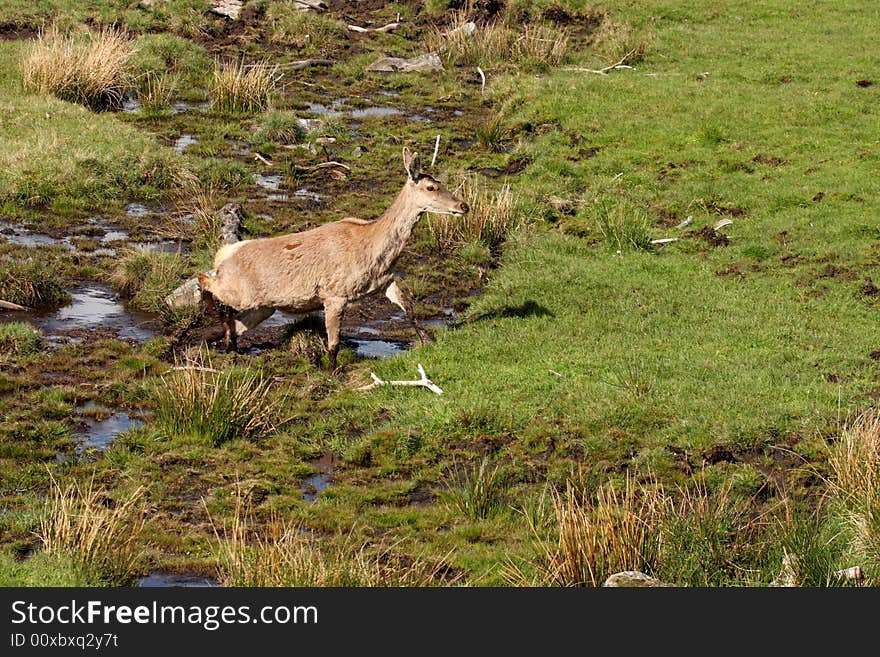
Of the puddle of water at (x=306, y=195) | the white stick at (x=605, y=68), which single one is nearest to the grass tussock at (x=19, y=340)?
the puddle of water at (x=306, y=195)

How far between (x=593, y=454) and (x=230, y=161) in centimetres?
1234

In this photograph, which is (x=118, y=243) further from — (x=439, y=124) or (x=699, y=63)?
(x=699, y=63)

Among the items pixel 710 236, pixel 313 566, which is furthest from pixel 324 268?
pixel 710 236

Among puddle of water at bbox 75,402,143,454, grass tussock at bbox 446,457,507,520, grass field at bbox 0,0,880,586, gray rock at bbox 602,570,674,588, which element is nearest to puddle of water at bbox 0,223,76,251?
grass field at bbox 0,0,880,586

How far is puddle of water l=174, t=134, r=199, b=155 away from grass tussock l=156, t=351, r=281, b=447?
11476mm

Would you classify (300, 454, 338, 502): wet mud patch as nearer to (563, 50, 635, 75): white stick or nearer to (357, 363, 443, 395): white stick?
(357, 363, 443, 395): white stick

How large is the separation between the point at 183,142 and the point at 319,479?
1386 centimetres

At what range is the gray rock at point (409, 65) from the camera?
30953 mm

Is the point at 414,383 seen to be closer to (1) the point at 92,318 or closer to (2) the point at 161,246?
(1) the point at 92,318

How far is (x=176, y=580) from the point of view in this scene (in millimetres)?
8828

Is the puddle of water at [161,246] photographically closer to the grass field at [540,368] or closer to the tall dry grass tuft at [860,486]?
the grass field at [540,368]

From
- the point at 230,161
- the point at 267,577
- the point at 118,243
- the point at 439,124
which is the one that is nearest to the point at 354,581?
the point at 267,577

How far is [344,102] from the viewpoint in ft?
91.3

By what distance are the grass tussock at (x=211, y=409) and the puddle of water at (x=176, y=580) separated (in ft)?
8.18
